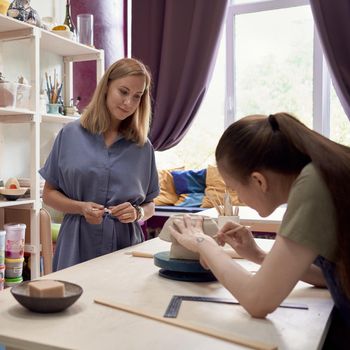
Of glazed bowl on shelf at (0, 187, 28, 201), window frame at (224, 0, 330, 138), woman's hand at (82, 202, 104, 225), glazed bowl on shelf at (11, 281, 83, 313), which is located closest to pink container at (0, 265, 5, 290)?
glazed bowl on shelf at (0, 187, 28, 201)

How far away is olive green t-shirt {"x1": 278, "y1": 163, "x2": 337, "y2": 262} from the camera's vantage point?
96 centimetres

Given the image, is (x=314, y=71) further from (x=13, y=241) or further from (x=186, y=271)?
(x=186, y=271)

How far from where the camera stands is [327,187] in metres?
0.97

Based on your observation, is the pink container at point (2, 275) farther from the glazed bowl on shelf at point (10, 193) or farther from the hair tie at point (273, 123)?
the hair tie at point (273, 123)

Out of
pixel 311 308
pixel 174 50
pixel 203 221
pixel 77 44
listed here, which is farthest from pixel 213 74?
pixel 311 308

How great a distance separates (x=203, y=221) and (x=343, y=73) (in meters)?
3.10

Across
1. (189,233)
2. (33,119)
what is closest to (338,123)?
(33,119)

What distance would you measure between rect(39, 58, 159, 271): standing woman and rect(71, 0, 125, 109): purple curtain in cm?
224

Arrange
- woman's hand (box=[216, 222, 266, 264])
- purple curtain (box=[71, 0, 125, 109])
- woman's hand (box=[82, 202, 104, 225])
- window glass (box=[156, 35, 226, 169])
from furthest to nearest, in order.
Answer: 1. window glass (box=[156, 35, 226, 169])
2. purple curtain (box=[71, 0, 125, 109])
3. woman's hand (box=[82, 202, 104, 225])
4. woman's hand (box=[216, 222, 266, 264])

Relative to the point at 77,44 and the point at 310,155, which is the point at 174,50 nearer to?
the point at 77,44

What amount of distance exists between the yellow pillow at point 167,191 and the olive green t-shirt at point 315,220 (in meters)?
3.62

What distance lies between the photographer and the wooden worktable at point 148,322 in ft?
2.94

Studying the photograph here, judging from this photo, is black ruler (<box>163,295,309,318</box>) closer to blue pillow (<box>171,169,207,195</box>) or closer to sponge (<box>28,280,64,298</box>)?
sponge (<box>28,280,64,298</box>)

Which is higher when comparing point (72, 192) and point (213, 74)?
point (213, 74)
